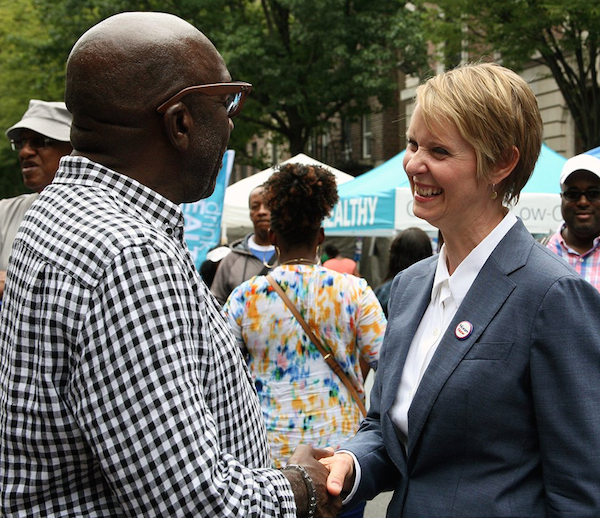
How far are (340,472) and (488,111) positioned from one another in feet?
3.58

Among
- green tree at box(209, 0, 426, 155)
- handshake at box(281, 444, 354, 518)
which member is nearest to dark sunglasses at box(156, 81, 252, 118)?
handshake at box(281, 444, 354, 518)

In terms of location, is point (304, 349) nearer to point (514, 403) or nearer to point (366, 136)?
point (514, 403)

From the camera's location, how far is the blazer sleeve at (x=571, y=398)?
6.37 ft

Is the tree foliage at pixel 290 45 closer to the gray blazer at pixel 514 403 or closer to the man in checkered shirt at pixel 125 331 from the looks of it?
the gray blazer at pixel 514 403

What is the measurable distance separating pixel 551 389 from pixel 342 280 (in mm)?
1832

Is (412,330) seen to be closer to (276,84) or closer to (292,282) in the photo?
(292,282)

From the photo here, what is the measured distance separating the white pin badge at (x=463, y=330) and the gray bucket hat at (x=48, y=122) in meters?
2.45

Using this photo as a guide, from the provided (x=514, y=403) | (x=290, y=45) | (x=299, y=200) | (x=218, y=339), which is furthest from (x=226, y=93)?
(x=290, y=45)

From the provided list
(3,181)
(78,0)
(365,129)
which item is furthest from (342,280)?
(3,181)

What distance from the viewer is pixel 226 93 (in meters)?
1.87

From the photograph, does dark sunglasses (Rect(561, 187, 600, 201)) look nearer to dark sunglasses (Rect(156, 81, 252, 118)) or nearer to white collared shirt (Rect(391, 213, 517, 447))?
white collared shirt (Rect(391, 213, 517, 447))

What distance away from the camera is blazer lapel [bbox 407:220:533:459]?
208 cm

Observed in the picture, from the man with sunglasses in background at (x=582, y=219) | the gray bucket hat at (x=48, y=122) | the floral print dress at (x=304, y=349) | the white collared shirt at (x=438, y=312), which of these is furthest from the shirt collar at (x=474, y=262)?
the man with sunglasses in background at (x=582, y=219)

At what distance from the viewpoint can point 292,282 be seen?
370 centimetres
